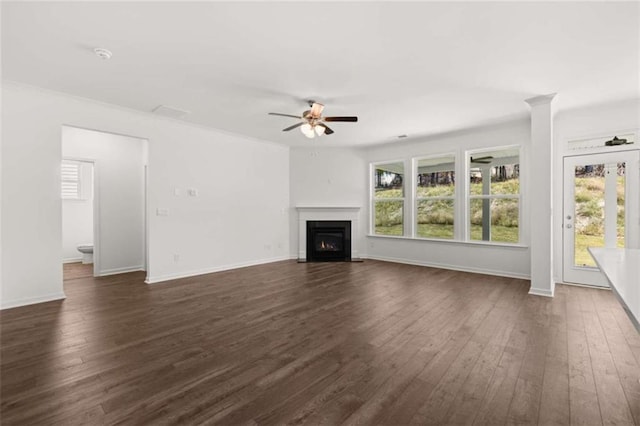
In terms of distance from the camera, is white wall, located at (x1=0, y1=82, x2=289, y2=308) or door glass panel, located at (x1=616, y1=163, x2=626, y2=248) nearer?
white wall, located at (x1=0, y1=82, x2=289, y2=308)

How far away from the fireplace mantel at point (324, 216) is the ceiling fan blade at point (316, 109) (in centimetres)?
325

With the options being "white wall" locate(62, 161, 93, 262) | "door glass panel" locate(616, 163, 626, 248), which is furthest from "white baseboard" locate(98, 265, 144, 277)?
"door glass panel" locate(616, 163, 626, 248)

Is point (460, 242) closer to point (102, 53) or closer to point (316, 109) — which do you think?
point (316, 109)

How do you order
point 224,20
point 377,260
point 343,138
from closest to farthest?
point 224,20 < point 343,138 < point 377,260

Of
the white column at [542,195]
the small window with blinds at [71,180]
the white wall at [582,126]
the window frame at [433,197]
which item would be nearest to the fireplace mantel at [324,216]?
the window frame at [433,197]

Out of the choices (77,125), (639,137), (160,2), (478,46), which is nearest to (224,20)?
(160,2)

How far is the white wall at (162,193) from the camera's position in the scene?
354 cm

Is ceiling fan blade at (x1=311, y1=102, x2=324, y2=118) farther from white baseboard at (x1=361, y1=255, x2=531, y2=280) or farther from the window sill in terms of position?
white baseboard at (x1=361, y1=255, x2=531, y2=280)

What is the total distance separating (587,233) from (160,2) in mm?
5975

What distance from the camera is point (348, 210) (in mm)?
6945

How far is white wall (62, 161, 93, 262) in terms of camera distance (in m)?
6.51

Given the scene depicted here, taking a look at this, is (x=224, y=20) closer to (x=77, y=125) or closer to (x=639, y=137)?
(x=77, y=125)

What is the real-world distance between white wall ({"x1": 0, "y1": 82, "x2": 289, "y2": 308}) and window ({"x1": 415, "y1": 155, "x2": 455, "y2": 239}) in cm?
303

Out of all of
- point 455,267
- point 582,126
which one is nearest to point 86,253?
point 455,267
